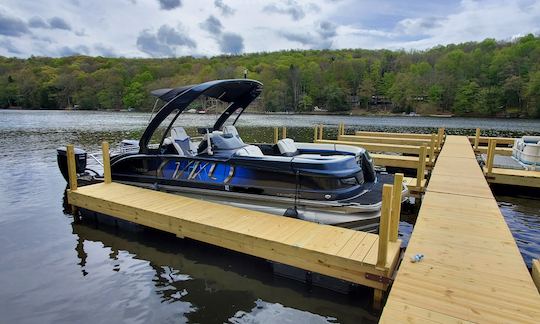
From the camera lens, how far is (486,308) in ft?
10.5

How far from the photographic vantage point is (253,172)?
6.51 metres

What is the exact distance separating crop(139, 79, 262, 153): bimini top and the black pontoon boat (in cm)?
2

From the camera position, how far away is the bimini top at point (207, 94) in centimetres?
725

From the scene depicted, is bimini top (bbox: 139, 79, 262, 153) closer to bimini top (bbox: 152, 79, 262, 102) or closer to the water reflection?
bimini top (bbox: 152, 79, 262, 102)

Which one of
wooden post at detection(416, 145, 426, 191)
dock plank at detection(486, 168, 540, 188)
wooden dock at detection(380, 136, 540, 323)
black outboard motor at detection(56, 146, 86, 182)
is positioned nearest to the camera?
wooden dock at detection(380, 136, 540, 323)

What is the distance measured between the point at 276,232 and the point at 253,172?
166 centimetres

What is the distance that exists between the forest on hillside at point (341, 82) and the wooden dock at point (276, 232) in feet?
182

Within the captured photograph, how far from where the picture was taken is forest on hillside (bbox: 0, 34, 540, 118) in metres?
68.7

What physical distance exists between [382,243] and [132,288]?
11.7 ft

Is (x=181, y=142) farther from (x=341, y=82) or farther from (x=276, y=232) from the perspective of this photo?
(x=341, y=82)

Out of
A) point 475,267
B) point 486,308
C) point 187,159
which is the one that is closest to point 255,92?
point 187,159

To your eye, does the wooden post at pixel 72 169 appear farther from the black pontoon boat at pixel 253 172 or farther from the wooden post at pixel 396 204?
the wooden post at pixel 396 204

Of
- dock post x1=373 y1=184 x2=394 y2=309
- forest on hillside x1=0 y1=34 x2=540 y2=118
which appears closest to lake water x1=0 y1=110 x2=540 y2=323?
dock post x1=373 y1=184 x2=394 y2=309

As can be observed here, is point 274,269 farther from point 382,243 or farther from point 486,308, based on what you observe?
point 486,308
